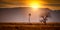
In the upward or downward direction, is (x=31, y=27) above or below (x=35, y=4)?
below

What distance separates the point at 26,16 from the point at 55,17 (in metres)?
0.50

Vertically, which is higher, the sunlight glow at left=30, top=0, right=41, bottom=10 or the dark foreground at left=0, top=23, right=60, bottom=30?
the sunlight glow at left=30, top=0, right=41, bottom=10

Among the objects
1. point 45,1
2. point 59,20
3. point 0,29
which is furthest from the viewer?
point 59,20

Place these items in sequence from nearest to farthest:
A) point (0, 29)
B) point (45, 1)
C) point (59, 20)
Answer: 1. point (0, 29)
2. point (45, 1)
3. point (59, 20)

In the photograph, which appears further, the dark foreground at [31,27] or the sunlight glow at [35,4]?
the sunlight glow at [35,4]

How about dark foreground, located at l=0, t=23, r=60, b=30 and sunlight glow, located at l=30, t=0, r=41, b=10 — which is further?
sunlight glow, located at l=30, t=0, r=41, b=10

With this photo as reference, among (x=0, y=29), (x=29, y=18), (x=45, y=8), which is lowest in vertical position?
(x=0, y=29)

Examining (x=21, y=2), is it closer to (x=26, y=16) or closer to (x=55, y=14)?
(x=26, y=16)

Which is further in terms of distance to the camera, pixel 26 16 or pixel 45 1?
pixel 26 16

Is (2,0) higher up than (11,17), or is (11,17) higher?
(2,0)

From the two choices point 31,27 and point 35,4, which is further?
point 35,4

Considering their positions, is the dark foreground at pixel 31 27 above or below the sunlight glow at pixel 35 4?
below

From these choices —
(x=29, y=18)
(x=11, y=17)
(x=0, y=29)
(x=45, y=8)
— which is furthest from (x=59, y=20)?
(x=0, y=29)

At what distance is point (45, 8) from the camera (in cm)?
227
